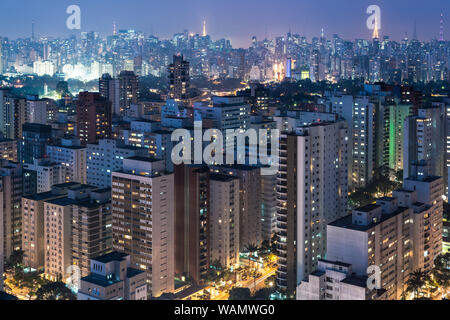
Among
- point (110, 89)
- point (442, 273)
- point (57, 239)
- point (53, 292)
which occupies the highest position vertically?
point (110, 89)

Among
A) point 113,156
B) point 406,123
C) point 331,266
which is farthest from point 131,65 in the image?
point 331,266

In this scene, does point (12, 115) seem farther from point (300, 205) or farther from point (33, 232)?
point (300, 205)

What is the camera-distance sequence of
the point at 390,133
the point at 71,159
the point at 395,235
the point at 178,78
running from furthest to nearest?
the point at 178,78 < the point at 390,133 < the point at 71,159 < the point at 395,235

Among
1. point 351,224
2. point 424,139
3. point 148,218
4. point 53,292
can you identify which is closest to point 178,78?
point 424,139

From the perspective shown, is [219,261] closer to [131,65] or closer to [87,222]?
[87,222]

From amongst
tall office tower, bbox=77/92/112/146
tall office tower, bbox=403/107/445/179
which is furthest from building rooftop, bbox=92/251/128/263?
tall office tower, bbox=77/92/112/146

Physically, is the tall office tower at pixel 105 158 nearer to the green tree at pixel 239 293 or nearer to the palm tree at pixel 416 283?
the green tree at pixel 239 293
